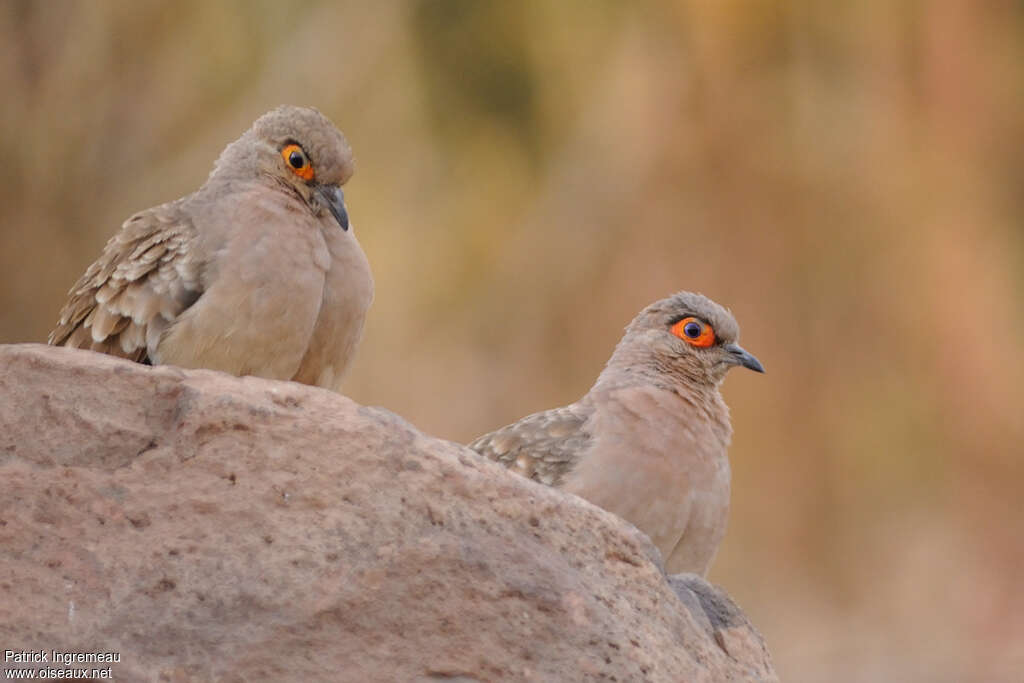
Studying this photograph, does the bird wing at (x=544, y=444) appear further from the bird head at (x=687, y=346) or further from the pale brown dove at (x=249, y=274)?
the pale brown dove at (x=249, y=274)

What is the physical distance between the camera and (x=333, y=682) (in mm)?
3908

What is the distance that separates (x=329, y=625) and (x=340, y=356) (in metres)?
2.46

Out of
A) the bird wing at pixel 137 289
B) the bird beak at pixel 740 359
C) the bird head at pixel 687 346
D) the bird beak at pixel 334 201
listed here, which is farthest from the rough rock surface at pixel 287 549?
the bird beak at pixel 740 359

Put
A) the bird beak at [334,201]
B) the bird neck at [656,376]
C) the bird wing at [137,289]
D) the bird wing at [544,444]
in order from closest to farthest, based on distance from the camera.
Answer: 1. the bird wing at [137,289]
2. the bird beak at [334,201]
3. the bird wing at [544,444]
4. the bird neck at [656,376]

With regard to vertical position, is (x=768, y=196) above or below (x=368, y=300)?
above

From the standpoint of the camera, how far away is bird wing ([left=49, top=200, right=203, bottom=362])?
6.17m

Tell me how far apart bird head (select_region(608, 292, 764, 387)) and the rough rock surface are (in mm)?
2715

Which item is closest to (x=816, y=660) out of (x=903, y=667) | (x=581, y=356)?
(x=903, y=667)

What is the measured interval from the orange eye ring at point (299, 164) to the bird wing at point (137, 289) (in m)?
0.45

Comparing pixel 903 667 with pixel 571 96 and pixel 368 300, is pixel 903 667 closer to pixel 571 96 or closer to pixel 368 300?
pixel 571 96

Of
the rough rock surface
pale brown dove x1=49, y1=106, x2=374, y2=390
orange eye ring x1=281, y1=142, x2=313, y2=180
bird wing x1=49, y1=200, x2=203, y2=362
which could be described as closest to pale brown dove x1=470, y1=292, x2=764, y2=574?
pale brown dove x1=49, y1=106, x2=374, y2=390

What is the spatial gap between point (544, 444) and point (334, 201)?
54.7 inches

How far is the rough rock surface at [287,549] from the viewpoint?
3.91 meters

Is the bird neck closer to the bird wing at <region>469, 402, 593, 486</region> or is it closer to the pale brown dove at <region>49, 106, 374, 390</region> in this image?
the bird wing at <region>469, 402, 593, 486</region>
